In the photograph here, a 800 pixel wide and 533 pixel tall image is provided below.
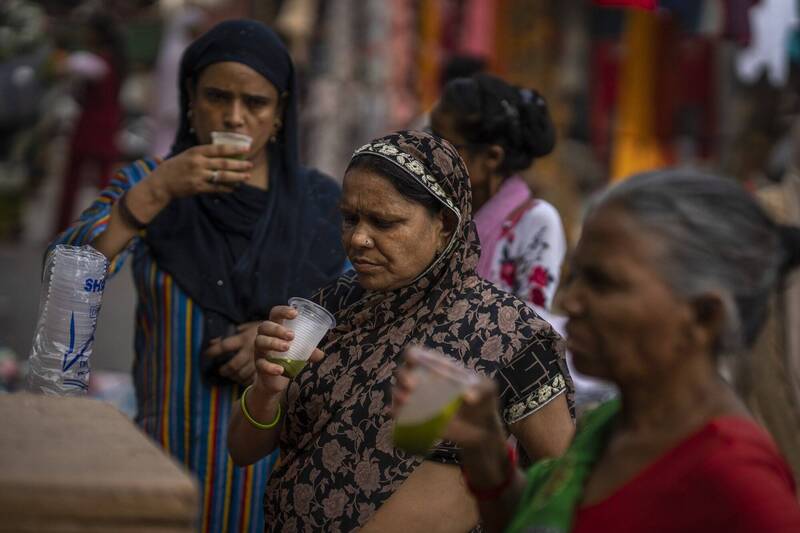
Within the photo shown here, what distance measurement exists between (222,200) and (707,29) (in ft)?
18.0

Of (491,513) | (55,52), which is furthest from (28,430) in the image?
(55,52)

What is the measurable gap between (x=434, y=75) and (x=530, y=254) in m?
4.89

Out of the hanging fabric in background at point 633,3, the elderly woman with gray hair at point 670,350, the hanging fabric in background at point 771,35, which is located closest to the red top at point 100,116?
the hanging fabric in background at point 633,3

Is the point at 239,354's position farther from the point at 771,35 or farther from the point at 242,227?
the point at 771,35

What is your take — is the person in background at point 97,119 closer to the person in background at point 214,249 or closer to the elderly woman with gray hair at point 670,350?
the person in background at point 214,249

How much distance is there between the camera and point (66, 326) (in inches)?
118

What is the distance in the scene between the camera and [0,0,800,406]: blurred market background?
8516 mm

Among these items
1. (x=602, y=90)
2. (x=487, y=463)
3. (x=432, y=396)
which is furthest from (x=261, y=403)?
(x=602, y=90)

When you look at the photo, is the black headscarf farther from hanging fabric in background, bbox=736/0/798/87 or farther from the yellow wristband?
hanging fabric in background, bbox=736/0/798/87

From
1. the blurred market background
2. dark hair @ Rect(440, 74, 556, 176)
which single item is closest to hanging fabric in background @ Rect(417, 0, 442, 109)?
the blurred market background

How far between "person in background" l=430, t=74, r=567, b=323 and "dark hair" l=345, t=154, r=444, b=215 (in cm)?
120

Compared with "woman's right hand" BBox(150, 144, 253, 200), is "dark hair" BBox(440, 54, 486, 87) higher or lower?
lower

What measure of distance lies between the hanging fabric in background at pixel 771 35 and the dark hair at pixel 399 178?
6308 mm

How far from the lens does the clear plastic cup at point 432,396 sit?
6.13 feet
